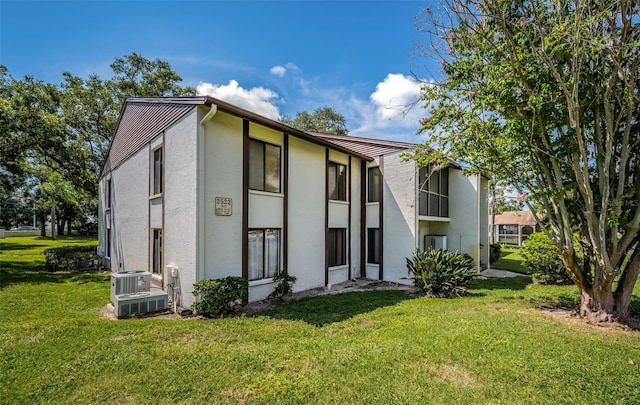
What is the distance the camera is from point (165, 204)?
909 centimetres

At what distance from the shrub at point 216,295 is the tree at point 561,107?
6.47 meters

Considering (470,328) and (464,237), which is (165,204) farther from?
(464,237)

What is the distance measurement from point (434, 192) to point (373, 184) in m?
2.81

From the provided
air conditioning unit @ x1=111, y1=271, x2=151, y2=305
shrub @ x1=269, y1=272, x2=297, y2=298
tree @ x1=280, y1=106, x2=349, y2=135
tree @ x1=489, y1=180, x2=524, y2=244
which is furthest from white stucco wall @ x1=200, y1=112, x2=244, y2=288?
tree @ x1=280, y1=106, x2=349, y2=135

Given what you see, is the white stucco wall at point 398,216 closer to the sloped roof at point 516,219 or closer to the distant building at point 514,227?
the sloped roof at point 516,219

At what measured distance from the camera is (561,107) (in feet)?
21.8

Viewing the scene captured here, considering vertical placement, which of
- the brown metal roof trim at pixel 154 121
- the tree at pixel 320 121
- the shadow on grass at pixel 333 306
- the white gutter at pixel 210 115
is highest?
the tree at pixel 320 121

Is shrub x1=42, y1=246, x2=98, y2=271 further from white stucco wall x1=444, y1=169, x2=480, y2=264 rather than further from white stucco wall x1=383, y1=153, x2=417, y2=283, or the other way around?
white stucco wall x1=444, y1=169, x2=480, y2=264

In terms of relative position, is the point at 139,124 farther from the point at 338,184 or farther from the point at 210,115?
the point at 338,184

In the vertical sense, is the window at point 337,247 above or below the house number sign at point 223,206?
below

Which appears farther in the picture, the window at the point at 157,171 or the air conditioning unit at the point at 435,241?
the air conditioning unit at the point at 435,241

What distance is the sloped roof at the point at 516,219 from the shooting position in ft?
115

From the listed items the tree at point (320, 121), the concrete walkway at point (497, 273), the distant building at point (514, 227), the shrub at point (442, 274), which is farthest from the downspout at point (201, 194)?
the distant building at point (514, 227)

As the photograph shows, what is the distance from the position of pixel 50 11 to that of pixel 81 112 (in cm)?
1601
